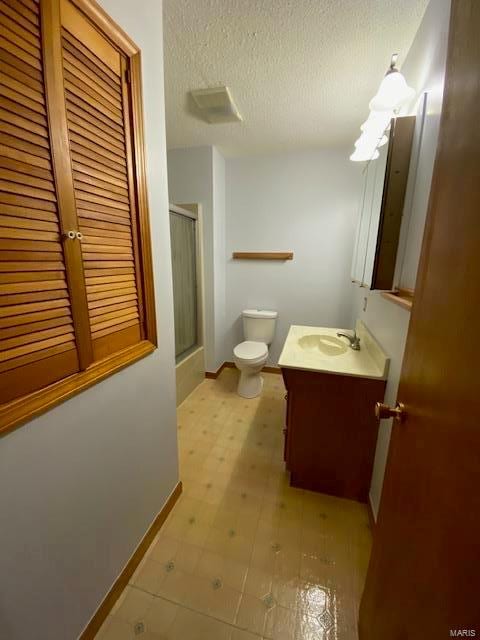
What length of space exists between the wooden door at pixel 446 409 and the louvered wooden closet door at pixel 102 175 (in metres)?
0.97

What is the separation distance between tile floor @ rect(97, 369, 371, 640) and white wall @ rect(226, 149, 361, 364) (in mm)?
1576

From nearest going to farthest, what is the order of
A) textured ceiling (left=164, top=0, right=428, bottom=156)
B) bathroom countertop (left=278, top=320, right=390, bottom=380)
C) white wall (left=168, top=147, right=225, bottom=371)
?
textured ceiling (left=164, top=0, right=428, bottom=156), bathroom countertop (left=278, top=320, right=390, bottom=380), white wall (left=168, top=147, right=225, bottom=371)

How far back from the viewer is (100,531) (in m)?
0.93

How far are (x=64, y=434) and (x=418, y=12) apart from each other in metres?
2.18

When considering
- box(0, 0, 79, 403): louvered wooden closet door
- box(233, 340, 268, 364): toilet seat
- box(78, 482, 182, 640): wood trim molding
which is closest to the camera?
box(0, 0, 79, 403): louvered wooden closet door

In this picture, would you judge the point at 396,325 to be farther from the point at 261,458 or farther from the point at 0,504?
the point at 0,504

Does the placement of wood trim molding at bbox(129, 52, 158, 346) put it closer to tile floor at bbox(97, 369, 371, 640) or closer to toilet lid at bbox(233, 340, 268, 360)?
tile floor at bbox(97, 369, 371, 640)

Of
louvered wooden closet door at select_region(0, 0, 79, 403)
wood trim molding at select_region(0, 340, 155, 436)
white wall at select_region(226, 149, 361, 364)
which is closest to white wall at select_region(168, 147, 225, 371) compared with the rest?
white wall at select_region(226, 149, 361, 364)

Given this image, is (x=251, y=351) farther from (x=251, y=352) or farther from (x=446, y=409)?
(x=446, y=409)

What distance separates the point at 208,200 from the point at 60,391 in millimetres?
2252

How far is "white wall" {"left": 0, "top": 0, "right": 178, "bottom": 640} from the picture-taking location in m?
0.67

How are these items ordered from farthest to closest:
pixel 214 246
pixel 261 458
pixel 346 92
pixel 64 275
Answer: pixel 214 246
pixel 261 458
pixel 346 92
pixel 64 275

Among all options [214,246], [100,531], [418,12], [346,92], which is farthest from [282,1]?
[100,531]

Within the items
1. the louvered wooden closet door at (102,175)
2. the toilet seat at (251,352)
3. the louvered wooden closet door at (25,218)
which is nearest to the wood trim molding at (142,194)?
the louvered wooden closet door at (102,175)
